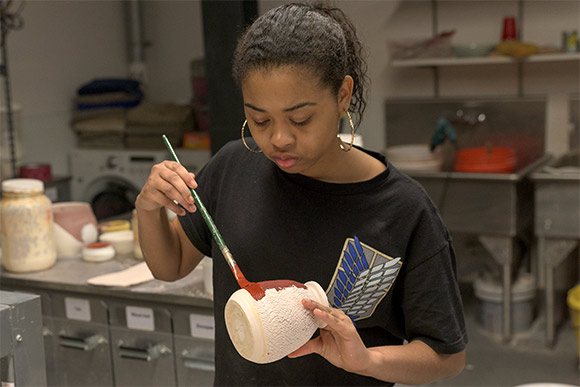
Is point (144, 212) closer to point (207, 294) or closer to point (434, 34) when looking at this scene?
point (207, 294)

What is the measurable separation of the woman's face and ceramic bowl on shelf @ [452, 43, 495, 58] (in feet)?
10.7

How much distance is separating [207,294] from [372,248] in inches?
38.6

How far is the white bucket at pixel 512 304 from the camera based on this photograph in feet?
13.3

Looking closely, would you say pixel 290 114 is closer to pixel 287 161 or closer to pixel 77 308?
pixel 287 161

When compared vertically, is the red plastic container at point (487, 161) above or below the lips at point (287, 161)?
below

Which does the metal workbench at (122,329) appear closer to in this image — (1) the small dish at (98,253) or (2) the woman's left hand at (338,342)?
(1) the small dish at (98,253)

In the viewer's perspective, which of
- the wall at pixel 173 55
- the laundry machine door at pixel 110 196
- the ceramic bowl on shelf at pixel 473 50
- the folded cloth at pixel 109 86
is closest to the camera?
the ceramic bowl on shelf at pixel 473 50

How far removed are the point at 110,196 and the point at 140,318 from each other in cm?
292

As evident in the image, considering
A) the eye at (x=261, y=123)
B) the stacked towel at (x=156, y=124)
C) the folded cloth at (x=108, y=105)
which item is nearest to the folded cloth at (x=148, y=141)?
the stacked towel at (x=156, y=124)

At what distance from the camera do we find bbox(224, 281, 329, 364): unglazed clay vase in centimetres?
108

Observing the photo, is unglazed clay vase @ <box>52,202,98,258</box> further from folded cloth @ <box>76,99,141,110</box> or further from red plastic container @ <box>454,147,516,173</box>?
folded cloth @ <box>76,99,141,110</box>

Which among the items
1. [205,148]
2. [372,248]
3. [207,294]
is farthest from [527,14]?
[372,248]

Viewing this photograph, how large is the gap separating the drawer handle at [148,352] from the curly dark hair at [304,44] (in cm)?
126

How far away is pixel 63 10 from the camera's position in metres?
5.05
